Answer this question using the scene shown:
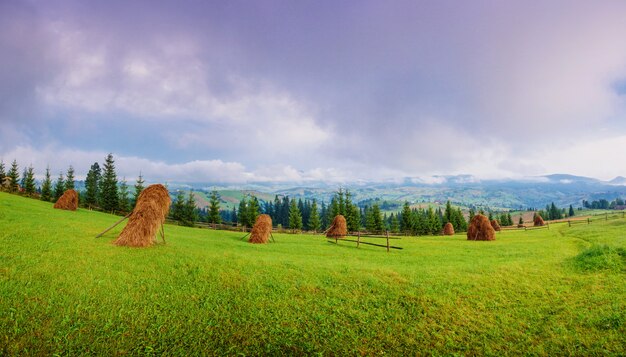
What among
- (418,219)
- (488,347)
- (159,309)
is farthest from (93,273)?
(418,219)

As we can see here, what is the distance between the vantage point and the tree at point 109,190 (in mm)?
54175

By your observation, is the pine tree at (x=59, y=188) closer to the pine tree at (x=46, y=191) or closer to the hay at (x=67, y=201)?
the pine tree at (x=46, y=191)

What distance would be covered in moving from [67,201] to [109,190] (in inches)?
1026

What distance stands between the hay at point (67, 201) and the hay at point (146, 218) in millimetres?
26274

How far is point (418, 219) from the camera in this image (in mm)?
73625

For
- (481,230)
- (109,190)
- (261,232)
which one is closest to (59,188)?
(109,190)

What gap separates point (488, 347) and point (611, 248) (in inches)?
453

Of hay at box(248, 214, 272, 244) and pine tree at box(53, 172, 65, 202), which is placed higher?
pine tree at box(53, 172, 65, 202)

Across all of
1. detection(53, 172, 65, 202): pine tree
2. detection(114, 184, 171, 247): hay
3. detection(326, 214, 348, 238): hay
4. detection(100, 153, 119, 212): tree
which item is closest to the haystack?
detection(326, 214, 348, 238): hay

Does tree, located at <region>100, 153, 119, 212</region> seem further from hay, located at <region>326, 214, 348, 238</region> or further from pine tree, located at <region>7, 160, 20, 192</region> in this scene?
hay, located at <region>326, 214, 348, 238</region>

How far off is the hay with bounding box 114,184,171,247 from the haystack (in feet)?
114

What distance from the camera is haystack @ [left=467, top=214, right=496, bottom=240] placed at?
31.4 metres

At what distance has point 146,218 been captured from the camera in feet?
50.8

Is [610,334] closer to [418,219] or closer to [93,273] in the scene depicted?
[93,273]
